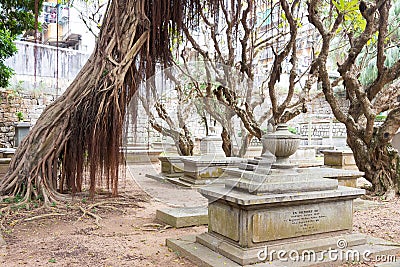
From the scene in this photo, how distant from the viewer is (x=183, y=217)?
208 inches

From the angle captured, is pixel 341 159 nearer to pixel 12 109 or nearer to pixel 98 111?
pixel 98 111

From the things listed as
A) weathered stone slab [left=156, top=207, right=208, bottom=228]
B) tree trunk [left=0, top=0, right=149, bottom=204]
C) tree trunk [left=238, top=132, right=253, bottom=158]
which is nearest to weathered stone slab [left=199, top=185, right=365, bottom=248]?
weathered stone slab [left=156, top=207, right=208, bottom=228]

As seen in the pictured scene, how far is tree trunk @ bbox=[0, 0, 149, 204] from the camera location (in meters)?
6.44

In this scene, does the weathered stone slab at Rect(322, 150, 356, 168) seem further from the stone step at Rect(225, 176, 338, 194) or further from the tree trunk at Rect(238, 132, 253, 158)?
the stone step at Rect(225, 176, 338, 194)

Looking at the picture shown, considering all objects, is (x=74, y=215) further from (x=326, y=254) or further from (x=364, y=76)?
(x=364, y=76)

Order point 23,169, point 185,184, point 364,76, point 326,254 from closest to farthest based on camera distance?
point 326,254, point 23,169, point 185,184, point 364,76

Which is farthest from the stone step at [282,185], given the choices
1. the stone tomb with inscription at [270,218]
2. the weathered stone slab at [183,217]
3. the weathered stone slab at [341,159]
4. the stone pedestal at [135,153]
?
the weathered stone slab at [341,159]

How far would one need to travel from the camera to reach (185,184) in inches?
348

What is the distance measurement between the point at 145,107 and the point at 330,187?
4191 mm

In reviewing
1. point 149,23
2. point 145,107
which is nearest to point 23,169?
point 145,107

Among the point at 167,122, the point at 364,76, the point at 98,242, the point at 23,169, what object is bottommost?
the point at 98,242

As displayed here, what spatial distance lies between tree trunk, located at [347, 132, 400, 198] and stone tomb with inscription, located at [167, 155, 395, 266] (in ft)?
11.5

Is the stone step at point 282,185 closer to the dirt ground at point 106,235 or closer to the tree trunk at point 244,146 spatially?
the dirt ground at point 106,235

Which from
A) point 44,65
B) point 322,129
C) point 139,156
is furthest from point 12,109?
point 322,129
